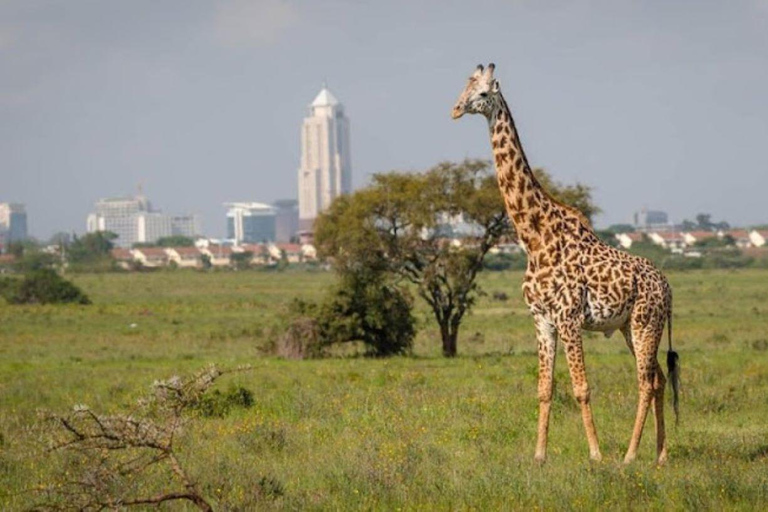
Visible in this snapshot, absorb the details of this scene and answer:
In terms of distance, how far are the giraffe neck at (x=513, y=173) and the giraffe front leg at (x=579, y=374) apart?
128cm

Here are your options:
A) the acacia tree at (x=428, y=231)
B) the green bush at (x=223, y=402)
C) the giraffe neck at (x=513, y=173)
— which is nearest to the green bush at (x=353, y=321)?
the acacia tree at (x=428, y=231)

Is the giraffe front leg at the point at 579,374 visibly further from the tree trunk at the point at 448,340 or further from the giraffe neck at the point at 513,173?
the tree trunk at the point at 448,340

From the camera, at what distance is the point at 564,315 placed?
50.2ft

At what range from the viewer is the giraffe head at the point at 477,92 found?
51.0ft

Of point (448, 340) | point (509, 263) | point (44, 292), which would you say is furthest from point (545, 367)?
point (509, 263)

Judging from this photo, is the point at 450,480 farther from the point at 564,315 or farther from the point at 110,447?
the point at 110,447

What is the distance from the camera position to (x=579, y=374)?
51.0 ft

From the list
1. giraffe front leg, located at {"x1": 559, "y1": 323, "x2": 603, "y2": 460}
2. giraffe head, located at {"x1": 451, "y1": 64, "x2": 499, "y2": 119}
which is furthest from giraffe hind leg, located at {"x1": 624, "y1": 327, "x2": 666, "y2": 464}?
giraffe head, located at {"x1": 451, "y1": 64, "x2": 499, "y2": 119}

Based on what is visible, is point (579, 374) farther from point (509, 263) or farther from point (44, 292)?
point (509, 263)

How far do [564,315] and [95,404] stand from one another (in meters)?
10.2

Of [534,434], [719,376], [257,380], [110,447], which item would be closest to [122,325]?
A: [257,380]

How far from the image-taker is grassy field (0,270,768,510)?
13406 mm

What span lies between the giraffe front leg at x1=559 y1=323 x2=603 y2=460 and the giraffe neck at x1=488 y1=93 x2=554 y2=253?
A: 128cm

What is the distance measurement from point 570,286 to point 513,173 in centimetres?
148
